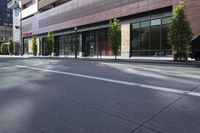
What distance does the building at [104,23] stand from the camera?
1203 inches

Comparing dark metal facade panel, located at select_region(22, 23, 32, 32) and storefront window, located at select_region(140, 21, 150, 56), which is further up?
dark metal facade panel, located at select_region(22, 23, 32, 32)

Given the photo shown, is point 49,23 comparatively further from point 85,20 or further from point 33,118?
point 33,118

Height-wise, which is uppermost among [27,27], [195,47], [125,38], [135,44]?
[27,27]

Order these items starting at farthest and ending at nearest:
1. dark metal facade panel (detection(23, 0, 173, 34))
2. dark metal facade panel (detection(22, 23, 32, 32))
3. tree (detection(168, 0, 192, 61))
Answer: dark metal facade panel (detection(22, 23, 32, 32)) → dark metal facade panel (detection(23, 0, 173, 34)) → tree (detection(168, 0, 192, 61))

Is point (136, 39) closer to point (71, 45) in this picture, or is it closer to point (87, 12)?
point (87, 12)

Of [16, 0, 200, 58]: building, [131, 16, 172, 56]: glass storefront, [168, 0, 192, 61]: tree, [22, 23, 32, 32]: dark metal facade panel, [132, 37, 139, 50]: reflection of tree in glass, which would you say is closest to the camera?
[168, 0, 192, 61]: tree

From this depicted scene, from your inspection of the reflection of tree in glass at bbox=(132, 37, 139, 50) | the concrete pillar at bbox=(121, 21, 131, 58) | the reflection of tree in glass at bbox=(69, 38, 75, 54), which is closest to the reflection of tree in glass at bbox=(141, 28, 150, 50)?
the reflection of tree in glass at bbox=(132, 37, 139, 50)

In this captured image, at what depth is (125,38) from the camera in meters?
35.8

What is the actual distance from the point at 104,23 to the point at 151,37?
10.3 meters

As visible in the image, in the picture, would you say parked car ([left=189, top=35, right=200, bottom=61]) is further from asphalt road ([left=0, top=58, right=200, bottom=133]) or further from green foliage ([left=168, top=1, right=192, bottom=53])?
asphalt road ([left=0, top=58, right=200, bottom=133])

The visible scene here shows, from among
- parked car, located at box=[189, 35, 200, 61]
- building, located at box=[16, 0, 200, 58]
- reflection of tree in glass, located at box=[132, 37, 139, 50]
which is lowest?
parked car, located at box=[189, 35, 200, 61]

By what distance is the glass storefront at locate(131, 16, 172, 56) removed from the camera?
99.5 ft

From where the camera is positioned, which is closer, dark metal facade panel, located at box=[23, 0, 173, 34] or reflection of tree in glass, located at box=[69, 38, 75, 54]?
dark metal facade panel, located at box=[23, 0, 173, 34]

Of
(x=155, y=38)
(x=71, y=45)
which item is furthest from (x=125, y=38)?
(x=71, y=45)
